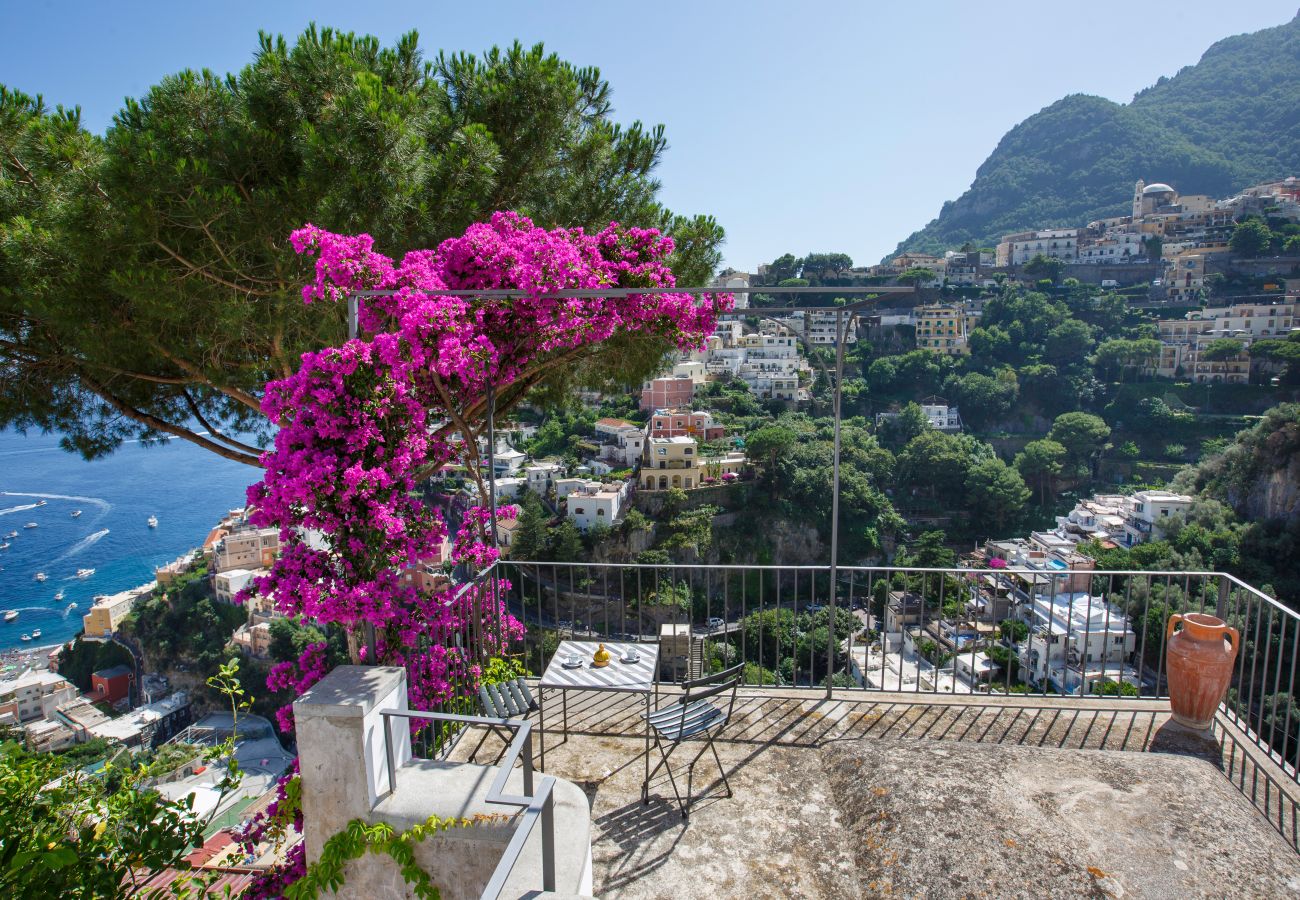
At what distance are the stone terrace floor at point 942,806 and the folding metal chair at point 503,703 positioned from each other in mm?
82

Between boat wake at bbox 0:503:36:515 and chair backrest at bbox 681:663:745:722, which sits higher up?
chair backrest at bbox 681:663:745:722

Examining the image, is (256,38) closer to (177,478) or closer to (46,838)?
(46,838)

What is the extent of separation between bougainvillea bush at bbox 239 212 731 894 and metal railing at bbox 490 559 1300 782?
0.46 metres

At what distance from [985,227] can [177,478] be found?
11975cm

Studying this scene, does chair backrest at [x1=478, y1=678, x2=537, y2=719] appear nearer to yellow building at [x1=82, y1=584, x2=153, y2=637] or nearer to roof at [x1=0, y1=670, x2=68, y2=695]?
roof at [x1=0, y1=670, x2=68, y2=695]

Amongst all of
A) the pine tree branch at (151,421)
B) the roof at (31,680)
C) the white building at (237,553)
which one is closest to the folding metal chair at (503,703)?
the pine tree branch at (151,421)

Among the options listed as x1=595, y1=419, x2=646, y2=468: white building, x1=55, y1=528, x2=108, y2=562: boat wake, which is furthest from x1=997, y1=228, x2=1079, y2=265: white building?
x1=55, y1=528, x2=108, y2=562: boat wake

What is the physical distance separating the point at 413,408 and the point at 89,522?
6771 cm

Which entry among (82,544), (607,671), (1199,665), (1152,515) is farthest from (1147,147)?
(82,544)

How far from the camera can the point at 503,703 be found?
2994mm

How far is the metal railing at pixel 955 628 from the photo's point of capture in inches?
129

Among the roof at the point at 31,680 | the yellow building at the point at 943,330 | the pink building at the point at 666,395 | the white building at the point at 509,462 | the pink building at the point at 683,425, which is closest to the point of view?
the roof at the point at 31,680

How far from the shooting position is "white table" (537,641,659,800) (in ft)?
9.51

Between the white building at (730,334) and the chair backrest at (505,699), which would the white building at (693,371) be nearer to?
the white building at (730,334)
